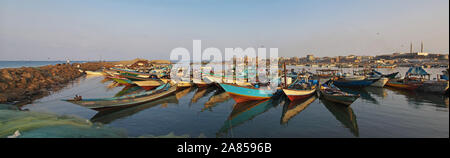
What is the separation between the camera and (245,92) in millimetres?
15977

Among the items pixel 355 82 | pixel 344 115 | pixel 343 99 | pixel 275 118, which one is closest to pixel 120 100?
pixel 275 118

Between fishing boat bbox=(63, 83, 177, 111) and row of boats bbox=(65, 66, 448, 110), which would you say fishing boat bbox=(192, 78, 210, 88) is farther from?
fishing boat bbox=(63, 83, 177, 111)

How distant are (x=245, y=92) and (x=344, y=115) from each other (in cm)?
733

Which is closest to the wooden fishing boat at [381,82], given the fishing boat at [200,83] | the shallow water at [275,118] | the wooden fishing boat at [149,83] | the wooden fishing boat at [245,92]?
the shallow water at [275,118]

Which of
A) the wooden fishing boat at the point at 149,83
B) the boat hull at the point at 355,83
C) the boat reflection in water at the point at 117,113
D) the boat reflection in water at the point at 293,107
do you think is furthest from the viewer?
the boat hull at the point at 355,83

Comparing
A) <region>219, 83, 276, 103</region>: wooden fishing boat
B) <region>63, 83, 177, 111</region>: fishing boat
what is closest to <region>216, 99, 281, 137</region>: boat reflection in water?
<region>219, 83, 276, 103</region>: wooden fishing boat

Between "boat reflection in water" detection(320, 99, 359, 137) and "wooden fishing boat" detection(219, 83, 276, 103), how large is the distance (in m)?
4.79

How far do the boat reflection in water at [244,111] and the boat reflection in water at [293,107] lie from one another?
3.97 feet

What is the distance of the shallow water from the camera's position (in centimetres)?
997

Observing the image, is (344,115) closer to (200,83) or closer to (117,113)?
(117,113)

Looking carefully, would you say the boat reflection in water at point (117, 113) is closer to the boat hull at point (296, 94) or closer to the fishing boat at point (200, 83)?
the fishing boat at point (200, 83)

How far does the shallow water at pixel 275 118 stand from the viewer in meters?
9.97
